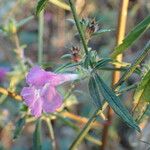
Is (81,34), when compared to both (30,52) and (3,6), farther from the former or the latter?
(30,52)

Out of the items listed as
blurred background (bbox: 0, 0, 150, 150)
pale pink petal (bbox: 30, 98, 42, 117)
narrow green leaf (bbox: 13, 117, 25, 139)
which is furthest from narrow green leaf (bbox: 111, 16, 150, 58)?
blurred background (bbox: 0, 0, 150, 150)

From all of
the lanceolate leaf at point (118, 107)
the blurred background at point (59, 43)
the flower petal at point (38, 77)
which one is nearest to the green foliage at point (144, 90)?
the lanceolate leaf at point (118, 107)

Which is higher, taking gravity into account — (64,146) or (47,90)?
(47,90)

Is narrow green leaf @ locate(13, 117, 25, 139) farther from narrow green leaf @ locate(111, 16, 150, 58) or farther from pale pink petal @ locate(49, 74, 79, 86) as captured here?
narrow green leaf @ locate(111, 16, 150, 58)

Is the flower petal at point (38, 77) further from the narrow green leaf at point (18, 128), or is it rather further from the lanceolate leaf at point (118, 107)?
the narrow green leaf at point (18, 128)

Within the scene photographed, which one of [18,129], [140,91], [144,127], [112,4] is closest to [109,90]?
[140,91]

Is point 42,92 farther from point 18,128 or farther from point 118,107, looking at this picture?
point 18,128
